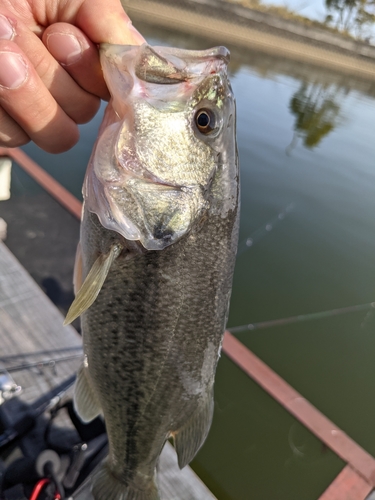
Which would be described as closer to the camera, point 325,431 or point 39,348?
point 39,348

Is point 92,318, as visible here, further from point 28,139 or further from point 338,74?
point 338,74

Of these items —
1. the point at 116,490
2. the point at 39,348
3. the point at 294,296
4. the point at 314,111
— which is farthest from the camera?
the point at 314,111

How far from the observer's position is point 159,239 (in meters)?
1.16

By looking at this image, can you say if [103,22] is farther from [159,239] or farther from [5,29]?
[159,239]

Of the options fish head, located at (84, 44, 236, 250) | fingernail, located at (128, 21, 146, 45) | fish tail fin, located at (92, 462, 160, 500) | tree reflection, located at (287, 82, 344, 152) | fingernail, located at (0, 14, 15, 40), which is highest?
fingernail, located at (128, 21, 146, 45)

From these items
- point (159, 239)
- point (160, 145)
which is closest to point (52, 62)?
point (160, 145)

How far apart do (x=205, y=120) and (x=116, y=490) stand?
152cm

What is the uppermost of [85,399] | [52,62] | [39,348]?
[52,62]

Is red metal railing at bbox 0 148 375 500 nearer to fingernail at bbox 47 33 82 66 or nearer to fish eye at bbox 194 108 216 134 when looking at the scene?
fish eye at bbox 194 108 216 134

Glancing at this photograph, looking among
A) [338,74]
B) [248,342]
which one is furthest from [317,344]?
[338,74]

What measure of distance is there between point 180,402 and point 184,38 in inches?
898

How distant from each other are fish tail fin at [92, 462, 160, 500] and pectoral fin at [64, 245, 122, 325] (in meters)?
0.85

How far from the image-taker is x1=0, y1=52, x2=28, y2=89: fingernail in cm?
106

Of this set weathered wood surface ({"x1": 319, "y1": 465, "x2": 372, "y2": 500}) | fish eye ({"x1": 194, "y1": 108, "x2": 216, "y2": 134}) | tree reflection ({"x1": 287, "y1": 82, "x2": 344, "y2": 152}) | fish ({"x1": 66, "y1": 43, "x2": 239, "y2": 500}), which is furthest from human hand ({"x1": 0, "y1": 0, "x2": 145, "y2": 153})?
tree reflection ({"x1": 287, "y1": 82, "x2": 344, "y2": 152})
